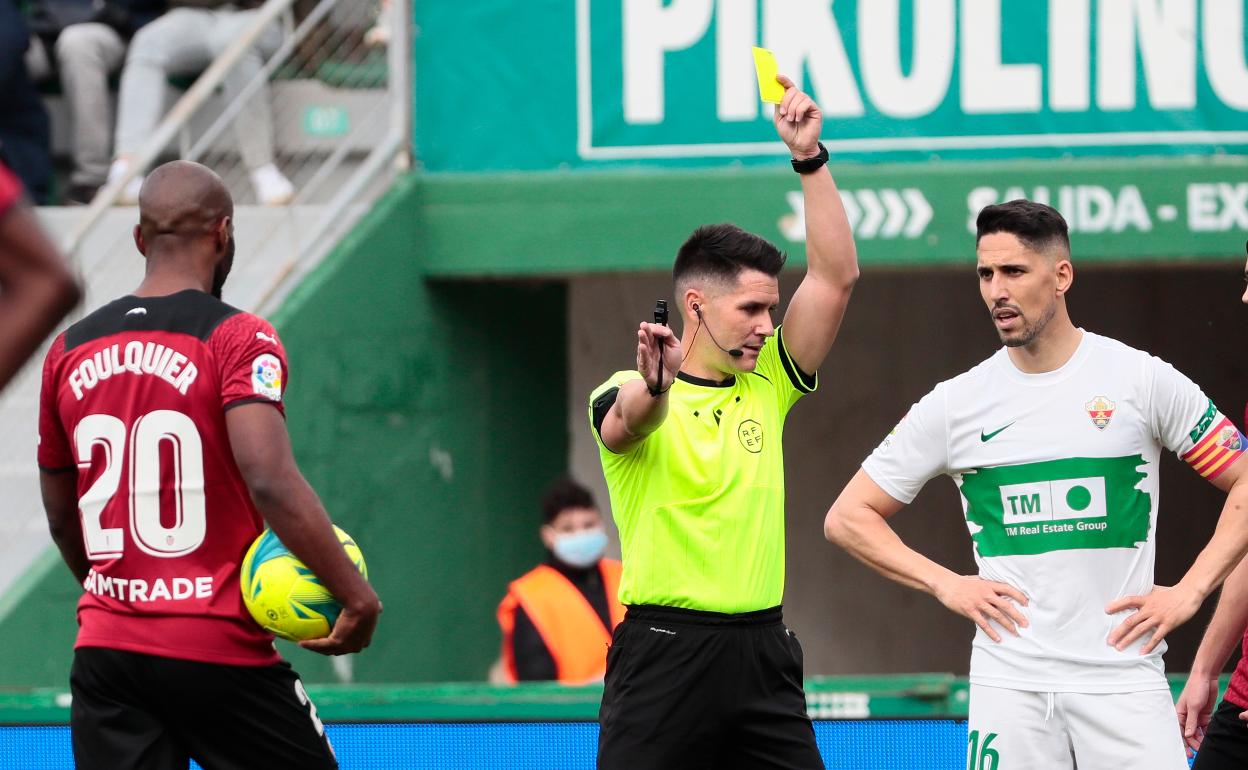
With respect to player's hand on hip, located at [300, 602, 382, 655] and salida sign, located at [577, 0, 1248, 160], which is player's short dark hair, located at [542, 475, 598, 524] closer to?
salida sign, located at [577, 0, 1248, 160]

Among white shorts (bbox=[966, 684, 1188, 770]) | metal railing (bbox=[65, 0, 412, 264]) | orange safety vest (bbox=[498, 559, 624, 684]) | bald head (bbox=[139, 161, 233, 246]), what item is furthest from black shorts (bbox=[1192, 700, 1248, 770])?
metal railing (bbox=[65, 0, 412, 264])

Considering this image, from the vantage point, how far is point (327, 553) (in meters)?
3.93

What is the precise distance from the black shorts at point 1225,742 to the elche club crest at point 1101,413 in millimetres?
821

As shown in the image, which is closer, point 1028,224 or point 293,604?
A: point 293,604

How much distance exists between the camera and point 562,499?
24.4ft

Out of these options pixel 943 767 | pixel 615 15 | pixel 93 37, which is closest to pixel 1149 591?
pixel 943 767

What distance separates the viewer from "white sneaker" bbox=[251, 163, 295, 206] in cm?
854

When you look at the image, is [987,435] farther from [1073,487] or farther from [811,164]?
[811,164]

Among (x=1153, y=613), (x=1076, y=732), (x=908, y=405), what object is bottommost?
(x=1076, y=732)

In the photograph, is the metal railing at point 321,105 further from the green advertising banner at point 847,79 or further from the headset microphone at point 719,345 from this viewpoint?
the headset microphone at point 719,345

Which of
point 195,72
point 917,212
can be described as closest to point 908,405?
point 917,212

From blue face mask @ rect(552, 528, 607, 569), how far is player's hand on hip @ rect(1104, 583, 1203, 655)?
3.38m

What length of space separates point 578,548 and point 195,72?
3.76 meters

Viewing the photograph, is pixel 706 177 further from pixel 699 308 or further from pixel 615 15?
pixel 699 308
